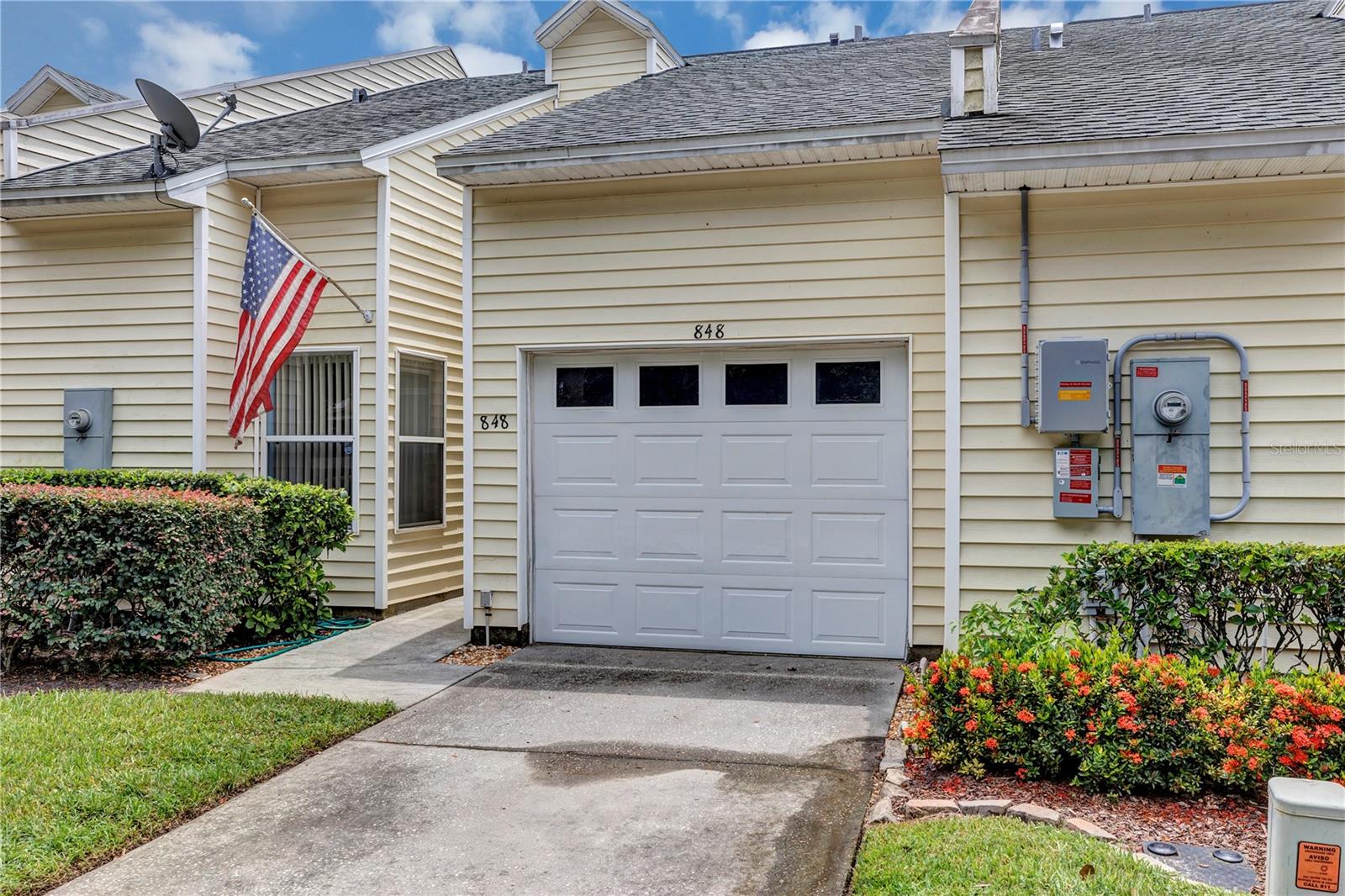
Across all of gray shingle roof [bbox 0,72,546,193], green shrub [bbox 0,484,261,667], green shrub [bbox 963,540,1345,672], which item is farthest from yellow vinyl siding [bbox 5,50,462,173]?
green shrub [bbox 963,540,1345,672]

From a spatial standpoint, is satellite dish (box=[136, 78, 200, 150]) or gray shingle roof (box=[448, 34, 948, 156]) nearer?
gray shingle roof (box=[448, 34, 948, 156])

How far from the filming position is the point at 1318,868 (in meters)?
2.54

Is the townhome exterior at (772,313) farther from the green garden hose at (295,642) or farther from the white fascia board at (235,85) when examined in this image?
the white fascia board at (235,85)

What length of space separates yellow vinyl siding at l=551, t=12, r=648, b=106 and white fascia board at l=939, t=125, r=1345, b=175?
6226 millimetres

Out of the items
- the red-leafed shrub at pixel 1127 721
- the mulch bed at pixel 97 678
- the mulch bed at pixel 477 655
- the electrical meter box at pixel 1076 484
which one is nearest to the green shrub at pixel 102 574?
the mulch bed at pixel 97 678

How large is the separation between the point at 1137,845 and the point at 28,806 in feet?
14.5

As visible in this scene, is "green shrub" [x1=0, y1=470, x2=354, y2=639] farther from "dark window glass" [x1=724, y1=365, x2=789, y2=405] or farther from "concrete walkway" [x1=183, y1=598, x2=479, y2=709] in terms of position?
"dark window glass" [x1=724, y1=365, x2=789, y2=405]

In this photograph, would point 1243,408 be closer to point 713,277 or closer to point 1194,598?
point 1194,598

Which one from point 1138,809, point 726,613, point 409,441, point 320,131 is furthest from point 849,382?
point 320,131

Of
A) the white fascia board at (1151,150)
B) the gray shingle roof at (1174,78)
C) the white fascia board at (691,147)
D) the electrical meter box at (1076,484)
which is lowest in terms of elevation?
the electrical meter box at (1076,484)

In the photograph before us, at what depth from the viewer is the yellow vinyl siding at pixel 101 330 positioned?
8.67m

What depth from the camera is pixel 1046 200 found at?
6.22m

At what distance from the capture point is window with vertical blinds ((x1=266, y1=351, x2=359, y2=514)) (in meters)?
8.73

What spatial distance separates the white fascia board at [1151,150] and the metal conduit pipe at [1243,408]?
105 centimetres
